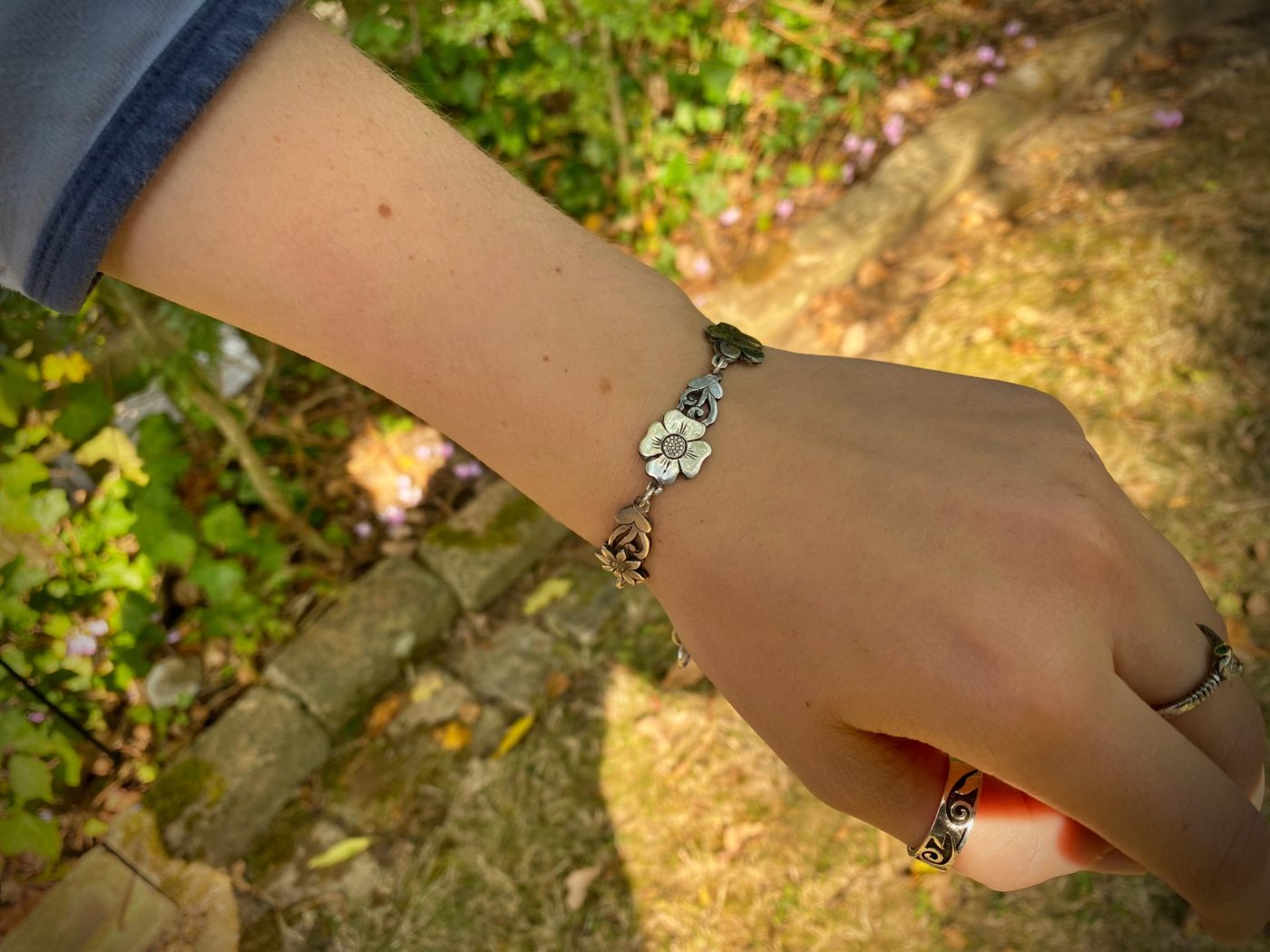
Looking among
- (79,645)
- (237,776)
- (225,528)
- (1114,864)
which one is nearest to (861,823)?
(1114,864)

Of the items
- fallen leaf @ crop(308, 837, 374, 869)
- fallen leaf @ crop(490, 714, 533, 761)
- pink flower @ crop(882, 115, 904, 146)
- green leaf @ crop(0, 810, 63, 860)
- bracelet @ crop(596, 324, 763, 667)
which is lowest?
fallen leaf @ crop(308, 837, 374, 869)

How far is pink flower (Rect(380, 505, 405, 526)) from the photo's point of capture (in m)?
3.05

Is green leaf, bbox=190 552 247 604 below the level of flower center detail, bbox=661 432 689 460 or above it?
below

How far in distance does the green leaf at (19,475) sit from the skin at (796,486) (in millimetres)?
1194

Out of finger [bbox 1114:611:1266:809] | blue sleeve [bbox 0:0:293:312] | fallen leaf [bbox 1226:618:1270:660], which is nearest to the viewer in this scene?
blue sleeve [bbox 0:0:293:312]

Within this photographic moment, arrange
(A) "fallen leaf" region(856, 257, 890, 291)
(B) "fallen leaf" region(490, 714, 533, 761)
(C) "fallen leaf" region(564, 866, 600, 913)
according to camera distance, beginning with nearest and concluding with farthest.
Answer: (C) "fallen leaf" region(564, 866, 600, 913) < (B) "fallen leaf" region(490, 714, 533, 761) < (A) "fallen leaf" region(856, 257, 890, 291)

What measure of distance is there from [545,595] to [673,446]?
1.80 meters

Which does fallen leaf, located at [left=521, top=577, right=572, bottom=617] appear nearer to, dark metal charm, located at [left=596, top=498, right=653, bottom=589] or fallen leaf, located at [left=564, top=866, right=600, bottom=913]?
fallen leaf, located at [left=564, top=866, right=600, bottom=913]

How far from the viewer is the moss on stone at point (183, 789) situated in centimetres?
238

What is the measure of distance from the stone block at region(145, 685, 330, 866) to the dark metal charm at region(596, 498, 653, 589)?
1786 millimetres

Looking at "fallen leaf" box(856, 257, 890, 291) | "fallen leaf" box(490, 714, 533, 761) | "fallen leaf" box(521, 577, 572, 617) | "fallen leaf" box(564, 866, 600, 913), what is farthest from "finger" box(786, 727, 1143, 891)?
"fallen leaf" box(856, 257, 890, 291)

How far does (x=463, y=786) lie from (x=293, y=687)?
65 centimetres

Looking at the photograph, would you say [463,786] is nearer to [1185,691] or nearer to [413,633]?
[413,633]

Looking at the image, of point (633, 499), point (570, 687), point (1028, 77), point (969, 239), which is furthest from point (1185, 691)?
point (1028, 77)
